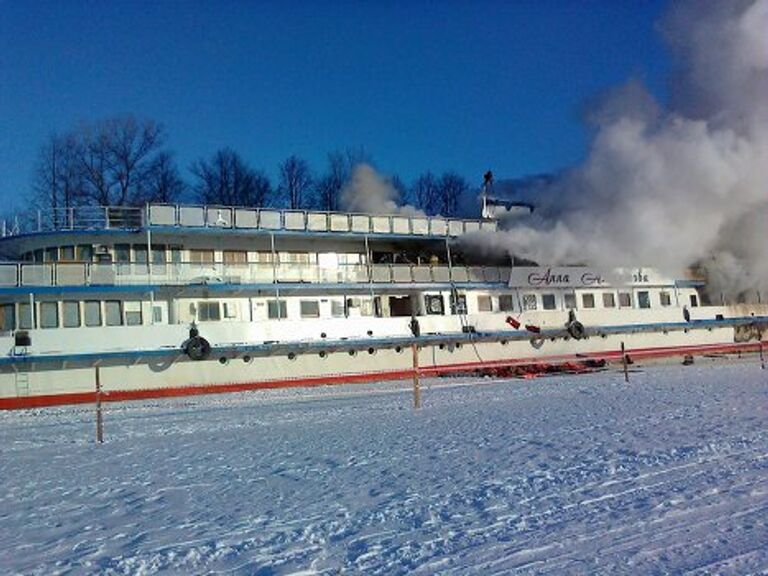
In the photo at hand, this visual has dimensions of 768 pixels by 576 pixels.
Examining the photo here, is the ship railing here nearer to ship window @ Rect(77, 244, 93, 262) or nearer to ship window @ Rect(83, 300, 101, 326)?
ship window @ Rect(83, 300, 101, 326)

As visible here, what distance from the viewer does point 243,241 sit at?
91.0ft

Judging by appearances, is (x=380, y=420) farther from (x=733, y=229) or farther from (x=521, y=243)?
(x=733, y=229)

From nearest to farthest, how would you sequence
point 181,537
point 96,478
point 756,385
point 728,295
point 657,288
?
point 181,537, point 96,478, point 756,385, point 657,288, point 728,295

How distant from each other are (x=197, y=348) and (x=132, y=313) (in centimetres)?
300

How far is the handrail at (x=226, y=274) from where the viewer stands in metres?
22.7

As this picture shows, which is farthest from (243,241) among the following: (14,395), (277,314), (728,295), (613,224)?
(728,295)

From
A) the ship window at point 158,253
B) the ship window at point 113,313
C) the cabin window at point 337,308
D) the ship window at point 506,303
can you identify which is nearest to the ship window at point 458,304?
the ship window at point 506,303

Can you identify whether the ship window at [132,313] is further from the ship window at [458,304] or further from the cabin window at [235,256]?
the ship window at [458,304]

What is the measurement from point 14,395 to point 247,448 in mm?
15170

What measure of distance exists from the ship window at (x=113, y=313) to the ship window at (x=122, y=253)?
2.13 metres

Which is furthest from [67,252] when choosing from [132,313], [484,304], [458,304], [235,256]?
[484,304]

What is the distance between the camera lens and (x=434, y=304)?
96.9 ft

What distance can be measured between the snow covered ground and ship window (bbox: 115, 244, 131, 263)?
43.0 feet

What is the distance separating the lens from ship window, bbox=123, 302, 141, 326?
79.5 ft
